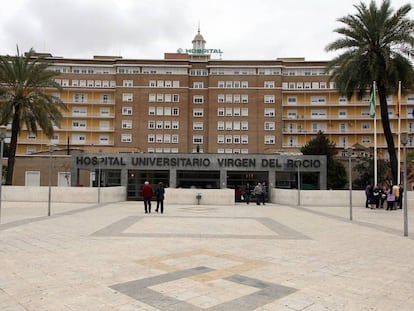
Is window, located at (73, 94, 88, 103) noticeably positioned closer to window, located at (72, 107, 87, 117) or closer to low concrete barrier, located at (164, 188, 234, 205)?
window, located at (72, 107, 87, 117)

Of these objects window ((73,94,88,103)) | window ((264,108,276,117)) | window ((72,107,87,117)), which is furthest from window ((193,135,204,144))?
window ((73,94,88,103))

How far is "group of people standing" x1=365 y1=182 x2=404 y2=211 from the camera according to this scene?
23125 millimetres

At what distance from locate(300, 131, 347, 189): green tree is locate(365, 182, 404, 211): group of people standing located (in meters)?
24.5

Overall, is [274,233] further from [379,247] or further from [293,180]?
[293,180]

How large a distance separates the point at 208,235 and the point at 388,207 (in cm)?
1573

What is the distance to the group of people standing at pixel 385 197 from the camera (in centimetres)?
2312

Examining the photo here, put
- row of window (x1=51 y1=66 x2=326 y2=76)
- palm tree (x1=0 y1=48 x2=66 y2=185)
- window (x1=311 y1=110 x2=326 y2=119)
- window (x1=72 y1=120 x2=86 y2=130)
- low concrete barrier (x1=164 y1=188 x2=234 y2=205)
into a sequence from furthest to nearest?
1. window (x1=72 y1=120 x2=86 y2=130)
2. window (x1=311 y1=110 x2=326 y2=119)
3. row of window (x1=51 y1=66 x2=326 y2=76)
4. palm tree (x1=0 y1=48 x2=66 y2=185)
5. low concrete barrier (x1=164 y1=188 x2=234 y2=205)

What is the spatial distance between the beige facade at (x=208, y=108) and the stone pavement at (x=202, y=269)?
5712 centimetres

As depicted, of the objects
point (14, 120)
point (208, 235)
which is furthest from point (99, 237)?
point (14, 120)

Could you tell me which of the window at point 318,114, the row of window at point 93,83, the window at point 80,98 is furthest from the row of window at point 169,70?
the window at point 318,114

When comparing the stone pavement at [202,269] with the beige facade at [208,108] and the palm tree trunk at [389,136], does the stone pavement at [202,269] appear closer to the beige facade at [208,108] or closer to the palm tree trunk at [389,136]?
the palm tree trunk at [389,136]

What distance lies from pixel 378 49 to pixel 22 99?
28021 mm

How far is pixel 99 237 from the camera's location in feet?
37.3

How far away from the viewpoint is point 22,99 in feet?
104
